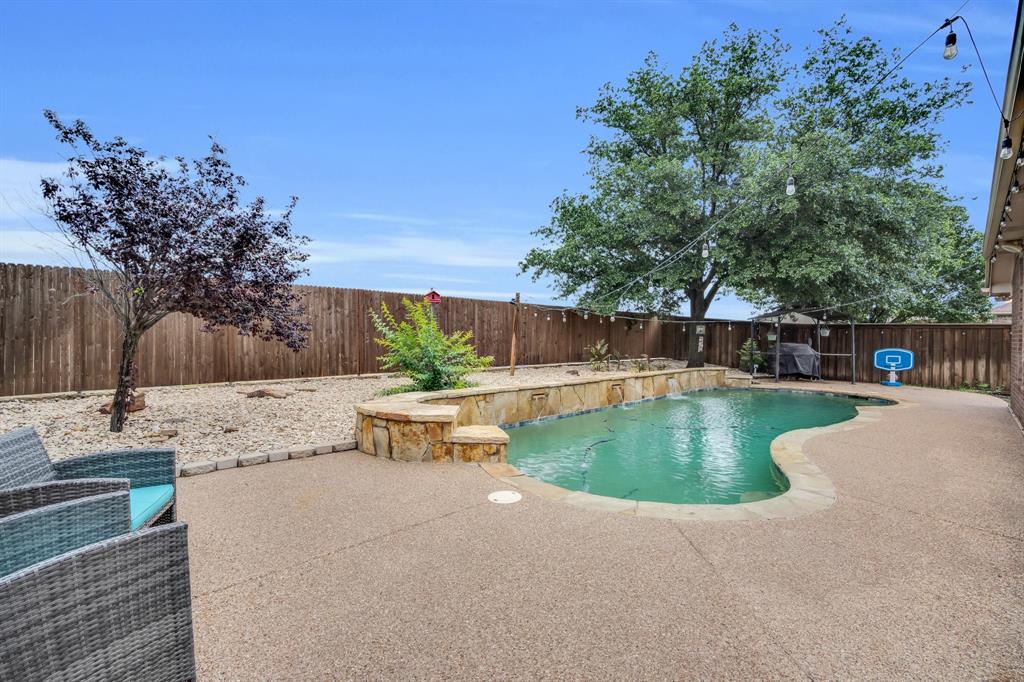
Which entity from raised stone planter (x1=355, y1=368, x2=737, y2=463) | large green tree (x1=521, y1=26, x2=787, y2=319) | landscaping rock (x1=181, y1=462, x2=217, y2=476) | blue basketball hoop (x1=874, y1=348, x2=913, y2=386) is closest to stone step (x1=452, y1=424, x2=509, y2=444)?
raised stone planter (x1=355, y1=368, x2=737, y2=463)

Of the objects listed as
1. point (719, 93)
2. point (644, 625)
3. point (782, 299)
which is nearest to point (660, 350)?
point (782, 299)

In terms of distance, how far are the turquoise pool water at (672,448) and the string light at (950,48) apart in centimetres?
379

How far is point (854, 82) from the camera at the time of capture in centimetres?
1445

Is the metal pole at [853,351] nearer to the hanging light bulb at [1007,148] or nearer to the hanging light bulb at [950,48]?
the hanging light bulb at [950,48]

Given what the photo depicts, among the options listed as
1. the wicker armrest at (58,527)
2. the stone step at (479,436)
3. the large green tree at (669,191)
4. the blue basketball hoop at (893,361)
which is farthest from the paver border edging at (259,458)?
the blue basketball hoop at (893,361)

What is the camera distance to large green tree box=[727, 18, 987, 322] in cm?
1140

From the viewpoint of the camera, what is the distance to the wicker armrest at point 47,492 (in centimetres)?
179

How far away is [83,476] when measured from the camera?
2422 mm

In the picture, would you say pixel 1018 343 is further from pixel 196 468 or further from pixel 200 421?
pixel 200 421

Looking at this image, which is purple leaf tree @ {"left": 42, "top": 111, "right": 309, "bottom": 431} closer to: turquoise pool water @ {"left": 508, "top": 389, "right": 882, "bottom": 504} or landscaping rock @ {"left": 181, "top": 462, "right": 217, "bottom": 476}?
landscaping rock @ {"left": 181, "top": 462, "right": 217, "bottom": 476}

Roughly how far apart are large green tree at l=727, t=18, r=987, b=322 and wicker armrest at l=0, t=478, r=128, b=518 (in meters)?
12.5

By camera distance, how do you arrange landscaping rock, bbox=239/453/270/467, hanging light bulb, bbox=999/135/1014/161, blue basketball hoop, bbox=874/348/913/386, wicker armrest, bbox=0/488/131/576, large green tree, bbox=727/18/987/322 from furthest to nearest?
blue basketball hoop, bbox=874/348/913/386 → large green tree, bbox=727/18/987/322 → landscaping rock, bbox=239/453/270/467 → hanging light bulb, bbox=999/135/1014/161 → wicker armrest, bbox=0/488/131/576

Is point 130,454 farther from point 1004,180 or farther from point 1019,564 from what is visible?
Answer: point 1004,180

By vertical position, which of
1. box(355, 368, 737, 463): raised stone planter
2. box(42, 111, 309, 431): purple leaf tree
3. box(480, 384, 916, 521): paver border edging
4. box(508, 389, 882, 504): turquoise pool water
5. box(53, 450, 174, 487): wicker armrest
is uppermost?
box(42, 111, 309, 431): purple leaf tree
